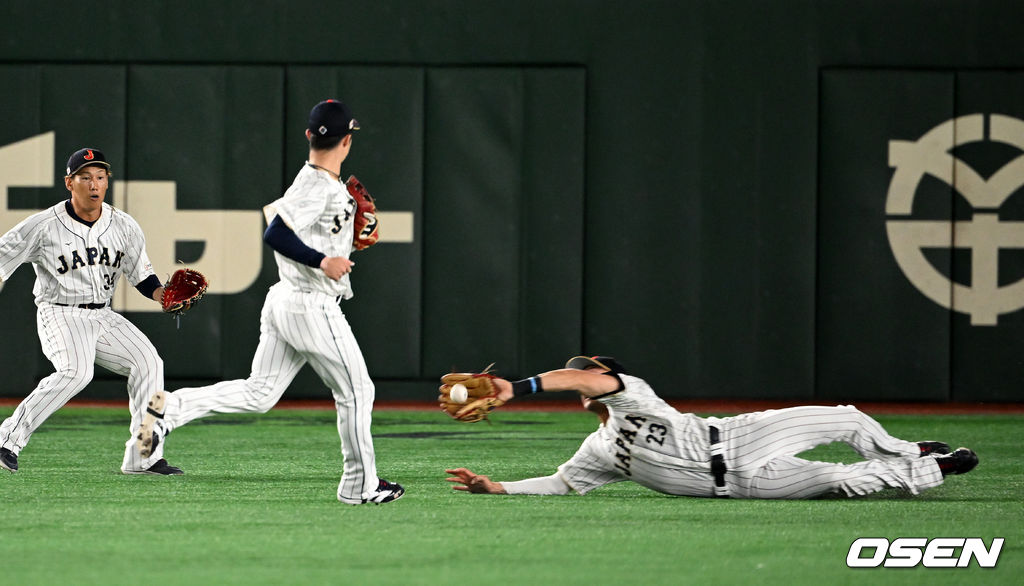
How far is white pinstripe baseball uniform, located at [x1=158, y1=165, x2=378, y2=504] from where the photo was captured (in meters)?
5.71

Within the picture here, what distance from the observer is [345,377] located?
19.0 feet

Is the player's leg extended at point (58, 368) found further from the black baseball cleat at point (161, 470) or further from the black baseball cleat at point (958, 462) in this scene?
the black baseball cleat at point (958, 462)

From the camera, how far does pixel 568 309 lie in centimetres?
1284

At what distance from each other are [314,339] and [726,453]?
196 cm

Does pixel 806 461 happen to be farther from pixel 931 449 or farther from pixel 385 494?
pixel 385 494

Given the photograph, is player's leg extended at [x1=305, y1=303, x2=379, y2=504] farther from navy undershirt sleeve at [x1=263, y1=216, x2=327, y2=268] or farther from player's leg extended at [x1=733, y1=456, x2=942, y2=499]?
player's leg extended at [x1=733, y1=456, x2=942, y2=499]

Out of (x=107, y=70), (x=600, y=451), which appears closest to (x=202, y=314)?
(x=107, y=70)

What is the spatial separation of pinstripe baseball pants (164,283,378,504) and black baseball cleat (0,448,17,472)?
1.71 meters

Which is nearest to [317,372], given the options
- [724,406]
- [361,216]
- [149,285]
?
[361,216]

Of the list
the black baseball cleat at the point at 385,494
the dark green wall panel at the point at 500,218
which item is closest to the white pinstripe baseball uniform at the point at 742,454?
the black baseball cleat at the point at 385,494

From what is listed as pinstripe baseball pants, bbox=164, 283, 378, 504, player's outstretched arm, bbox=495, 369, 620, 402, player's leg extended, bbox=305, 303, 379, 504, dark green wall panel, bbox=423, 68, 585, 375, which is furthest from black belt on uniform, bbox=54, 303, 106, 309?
dark green wall panel, bbox=423, 68, 585, 375

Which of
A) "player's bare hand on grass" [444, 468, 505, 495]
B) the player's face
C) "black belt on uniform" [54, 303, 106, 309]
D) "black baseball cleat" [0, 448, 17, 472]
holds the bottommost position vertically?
"black baseball cleat" [0, 448, 17, 472]

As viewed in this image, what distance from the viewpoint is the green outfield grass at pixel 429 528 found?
4395 millimetres

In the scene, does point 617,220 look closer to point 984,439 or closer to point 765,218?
point 765,218
